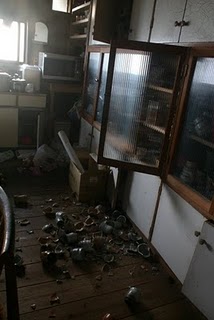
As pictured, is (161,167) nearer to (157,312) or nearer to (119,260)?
(119,260)

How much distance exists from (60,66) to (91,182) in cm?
194

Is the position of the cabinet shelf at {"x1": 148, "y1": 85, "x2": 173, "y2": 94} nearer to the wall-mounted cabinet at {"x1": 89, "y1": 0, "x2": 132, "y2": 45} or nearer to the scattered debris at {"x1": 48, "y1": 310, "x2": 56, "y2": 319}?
the wall-mounted cabinet at {"x1": 89, "y1": 0, "x2": 132, "y2": 45}

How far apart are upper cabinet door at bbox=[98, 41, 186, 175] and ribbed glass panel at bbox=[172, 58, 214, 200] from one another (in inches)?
5.0

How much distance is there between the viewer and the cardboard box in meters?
2.81

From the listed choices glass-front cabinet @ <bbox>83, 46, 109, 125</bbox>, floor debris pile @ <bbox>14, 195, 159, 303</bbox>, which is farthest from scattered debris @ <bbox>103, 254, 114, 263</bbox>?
glass-front cabinet @ <bbox>83, 46, 109, 125</bbox>

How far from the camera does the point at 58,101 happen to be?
4535mm

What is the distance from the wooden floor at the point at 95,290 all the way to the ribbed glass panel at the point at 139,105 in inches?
33.0

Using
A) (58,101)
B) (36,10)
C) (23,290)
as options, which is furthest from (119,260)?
(36,10)

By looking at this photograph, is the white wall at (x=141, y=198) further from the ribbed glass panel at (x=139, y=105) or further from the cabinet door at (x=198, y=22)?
the cabinet door at (x=198, y=22)

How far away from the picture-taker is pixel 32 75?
3.81 m

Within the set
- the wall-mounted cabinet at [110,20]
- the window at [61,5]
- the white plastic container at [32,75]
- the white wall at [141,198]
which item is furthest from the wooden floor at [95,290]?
the window at [61,5]

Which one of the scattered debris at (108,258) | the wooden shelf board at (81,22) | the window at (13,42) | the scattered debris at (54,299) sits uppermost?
the wooden shelf board at (81,22)

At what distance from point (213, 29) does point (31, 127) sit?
2984mm

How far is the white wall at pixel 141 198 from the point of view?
230 cm
